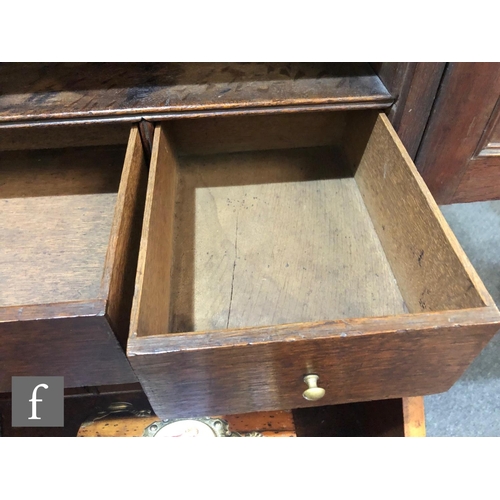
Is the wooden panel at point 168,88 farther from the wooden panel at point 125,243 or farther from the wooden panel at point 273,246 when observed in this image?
the wooden panel at point 273,246

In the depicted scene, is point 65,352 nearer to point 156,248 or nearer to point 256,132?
point 156,248

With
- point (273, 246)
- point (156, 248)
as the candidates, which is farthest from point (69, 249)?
point (273, 246)

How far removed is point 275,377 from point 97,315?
190 mm

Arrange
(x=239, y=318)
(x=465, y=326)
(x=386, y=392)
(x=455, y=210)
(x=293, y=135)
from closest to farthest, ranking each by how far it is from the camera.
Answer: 1. (x=465, y=326)
2. (x=386, y=392)
3. (x=239, y=318)
4. (x=293, y=135)
5. (x=455, y=210)

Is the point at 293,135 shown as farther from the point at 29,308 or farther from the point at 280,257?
the point at 29,308

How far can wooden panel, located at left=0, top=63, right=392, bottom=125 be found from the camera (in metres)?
0.62

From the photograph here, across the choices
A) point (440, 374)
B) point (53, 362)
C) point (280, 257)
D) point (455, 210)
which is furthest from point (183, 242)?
point (455, 210)

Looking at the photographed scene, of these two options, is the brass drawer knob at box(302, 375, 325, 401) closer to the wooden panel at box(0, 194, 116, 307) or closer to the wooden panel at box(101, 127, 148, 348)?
the wooden panel at box(101, 127, 148, 348)

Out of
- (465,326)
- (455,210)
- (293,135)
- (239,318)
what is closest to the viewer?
(465,326)

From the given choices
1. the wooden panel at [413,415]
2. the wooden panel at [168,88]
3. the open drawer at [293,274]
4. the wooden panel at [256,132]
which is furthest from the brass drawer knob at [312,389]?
the wooden panel at [256,132]

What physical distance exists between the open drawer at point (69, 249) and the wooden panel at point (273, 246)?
0.08 meters

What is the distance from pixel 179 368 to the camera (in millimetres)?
437

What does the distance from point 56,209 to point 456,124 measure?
630 millimetres

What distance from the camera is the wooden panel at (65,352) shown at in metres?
0.45
